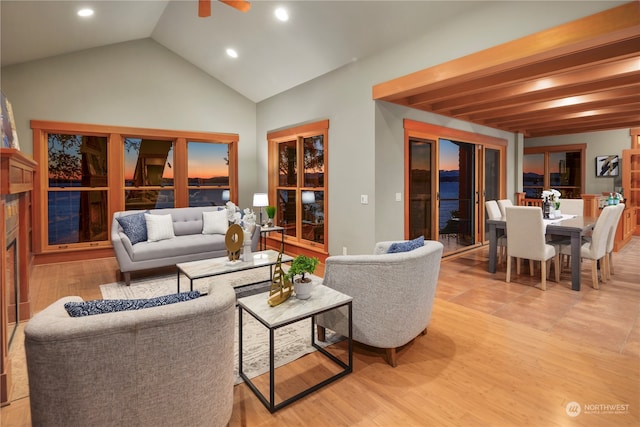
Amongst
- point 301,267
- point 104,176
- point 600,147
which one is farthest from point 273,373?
point 600,147

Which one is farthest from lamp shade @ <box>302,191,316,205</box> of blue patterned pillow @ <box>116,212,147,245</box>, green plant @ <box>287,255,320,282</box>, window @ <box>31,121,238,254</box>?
green plant @ <box>287,255,320,282</box>

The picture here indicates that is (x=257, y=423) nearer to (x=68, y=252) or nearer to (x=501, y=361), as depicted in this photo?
(x=501, y=361)

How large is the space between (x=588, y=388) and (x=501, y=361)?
0.49 metres

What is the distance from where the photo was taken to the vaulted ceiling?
2807 millimetres

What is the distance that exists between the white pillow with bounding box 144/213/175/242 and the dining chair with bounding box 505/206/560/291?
454 cm

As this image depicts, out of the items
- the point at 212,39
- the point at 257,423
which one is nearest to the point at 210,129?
the point at 212,39

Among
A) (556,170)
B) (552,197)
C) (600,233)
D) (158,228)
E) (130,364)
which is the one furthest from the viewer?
(556,170)

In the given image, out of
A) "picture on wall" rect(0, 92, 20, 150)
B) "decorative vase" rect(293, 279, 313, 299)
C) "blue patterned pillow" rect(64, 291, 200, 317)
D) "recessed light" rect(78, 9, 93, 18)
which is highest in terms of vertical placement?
"recessed light" rect(78, 9, 93, 18)

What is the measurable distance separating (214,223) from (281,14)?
3055mm

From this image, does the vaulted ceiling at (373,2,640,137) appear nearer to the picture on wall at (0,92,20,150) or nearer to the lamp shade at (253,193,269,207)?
the lamp shade at (253,193,269,207)

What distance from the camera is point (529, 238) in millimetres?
4207

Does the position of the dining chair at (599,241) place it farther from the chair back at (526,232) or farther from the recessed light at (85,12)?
the recessed light at (85,12)

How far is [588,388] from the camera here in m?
2.20

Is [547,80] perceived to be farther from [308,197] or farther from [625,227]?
[625,227]
